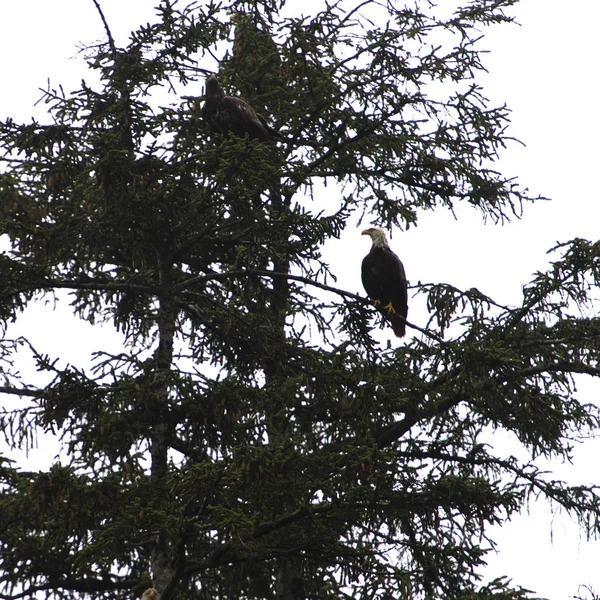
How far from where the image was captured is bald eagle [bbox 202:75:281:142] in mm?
10430

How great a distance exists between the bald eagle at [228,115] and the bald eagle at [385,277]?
191 centimetres

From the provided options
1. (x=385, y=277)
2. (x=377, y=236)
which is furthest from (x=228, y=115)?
(x=385, y=277)

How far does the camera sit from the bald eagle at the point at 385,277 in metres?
11.0

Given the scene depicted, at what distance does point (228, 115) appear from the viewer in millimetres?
10461

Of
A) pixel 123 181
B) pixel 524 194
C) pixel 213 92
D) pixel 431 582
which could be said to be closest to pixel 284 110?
pixel 213 92

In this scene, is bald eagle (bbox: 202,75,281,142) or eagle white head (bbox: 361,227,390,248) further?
eagle white head (bbox: 361,227,390,248)

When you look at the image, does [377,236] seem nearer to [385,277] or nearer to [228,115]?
→ [385,277]

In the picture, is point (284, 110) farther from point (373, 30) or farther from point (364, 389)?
point (364, 389)

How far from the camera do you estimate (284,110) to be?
11570 mm

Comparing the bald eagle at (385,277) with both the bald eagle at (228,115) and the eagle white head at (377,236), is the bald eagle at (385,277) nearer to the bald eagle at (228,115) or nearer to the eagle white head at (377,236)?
the eagle white head at (377,236)

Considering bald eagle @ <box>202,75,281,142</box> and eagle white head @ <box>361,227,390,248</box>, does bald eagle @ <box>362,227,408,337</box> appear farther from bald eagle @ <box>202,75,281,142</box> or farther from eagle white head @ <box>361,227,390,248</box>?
bald eagle @ <box>202,75,281,142</box>

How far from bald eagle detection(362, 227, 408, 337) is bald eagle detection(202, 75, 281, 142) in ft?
6.27

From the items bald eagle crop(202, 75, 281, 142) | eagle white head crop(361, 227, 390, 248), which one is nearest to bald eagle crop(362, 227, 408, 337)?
eagle white head crop(361, 227, 390, 248)

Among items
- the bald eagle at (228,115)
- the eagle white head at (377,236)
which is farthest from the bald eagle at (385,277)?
the bald eagle at (228,115)
